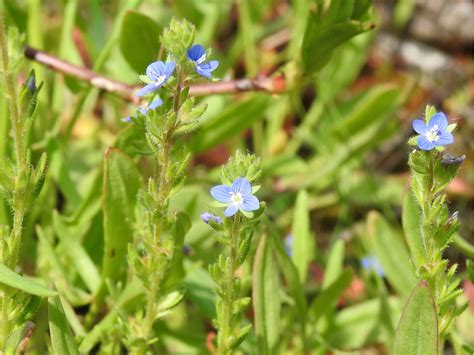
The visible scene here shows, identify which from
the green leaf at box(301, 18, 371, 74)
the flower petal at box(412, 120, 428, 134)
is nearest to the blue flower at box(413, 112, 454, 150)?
the flower petal at box(412, 120, 428, 134)

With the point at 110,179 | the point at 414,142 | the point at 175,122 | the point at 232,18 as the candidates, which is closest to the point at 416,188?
the point at 414,142

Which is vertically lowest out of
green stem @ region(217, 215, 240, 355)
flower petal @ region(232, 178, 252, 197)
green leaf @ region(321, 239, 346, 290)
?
green stem @ region(217, 215, 240, 355)

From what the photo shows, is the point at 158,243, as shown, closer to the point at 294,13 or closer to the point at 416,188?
the point at 416,188

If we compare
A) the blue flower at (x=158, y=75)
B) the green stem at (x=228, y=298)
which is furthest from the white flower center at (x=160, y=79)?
the green stem at (x=228, y=298)

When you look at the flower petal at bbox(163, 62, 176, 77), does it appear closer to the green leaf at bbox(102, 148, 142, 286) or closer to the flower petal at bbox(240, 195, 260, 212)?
the flower petal at bbox(240, 195, 260, 212)

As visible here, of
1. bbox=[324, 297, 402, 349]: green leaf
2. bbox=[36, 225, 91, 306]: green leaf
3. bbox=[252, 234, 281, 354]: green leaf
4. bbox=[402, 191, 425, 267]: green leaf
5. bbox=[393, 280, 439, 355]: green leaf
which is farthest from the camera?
bbox=[324, 297, 402, 349]: green leaf

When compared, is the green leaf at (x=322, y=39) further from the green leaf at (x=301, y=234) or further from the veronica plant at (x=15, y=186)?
the veronica plant at (x=15, y=186)
